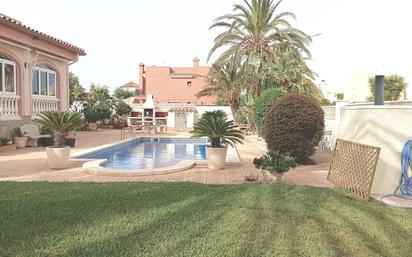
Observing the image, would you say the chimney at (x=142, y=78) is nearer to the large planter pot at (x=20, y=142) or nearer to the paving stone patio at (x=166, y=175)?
the large planter pot at (x=20, y=142)

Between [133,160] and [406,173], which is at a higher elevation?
[406,173]

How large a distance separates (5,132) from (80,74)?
114ft

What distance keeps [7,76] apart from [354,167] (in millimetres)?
14314

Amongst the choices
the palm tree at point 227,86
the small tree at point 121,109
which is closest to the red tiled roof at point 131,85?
the palm tree at point 227,86

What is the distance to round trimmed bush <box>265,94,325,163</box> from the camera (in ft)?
35.3

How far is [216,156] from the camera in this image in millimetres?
9984

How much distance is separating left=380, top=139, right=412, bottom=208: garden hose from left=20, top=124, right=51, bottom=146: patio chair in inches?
532

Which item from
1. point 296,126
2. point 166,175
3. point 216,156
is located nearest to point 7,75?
point 166,175

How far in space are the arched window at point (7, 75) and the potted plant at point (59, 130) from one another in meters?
6.14

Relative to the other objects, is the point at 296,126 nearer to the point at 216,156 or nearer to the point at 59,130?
the point at 216,156

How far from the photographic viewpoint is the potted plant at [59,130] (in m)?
9.60

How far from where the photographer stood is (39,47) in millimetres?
16156

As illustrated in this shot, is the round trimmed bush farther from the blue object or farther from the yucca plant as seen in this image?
the yucca plant

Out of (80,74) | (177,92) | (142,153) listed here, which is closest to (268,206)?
(142,153)
